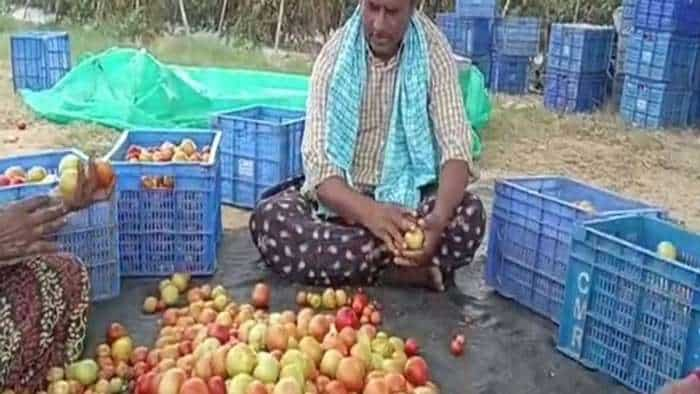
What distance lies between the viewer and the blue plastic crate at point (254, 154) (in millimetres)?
4629

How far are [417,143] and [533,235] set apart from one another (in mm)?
592

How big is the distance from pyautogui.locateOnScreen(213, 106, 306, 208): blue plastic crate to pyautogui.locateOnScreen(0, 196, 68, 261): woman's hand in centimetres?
202

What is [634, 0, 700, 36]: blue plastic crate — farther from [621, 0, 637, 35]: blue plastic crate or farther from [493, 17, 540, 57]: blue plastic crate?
[493, 17, 540, 57]: blue plastic crate

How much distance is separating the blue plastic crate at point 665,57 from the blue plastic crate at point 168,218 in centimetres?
506

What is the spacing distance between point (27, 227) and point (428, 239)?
153cm

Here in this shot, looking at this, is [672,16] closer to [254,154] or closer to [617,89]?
[617,89]

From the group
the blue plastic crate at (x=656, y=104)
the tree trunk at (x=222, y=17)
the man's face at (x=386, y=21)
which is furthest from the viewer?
the tree trunk at (x=222, y=17)

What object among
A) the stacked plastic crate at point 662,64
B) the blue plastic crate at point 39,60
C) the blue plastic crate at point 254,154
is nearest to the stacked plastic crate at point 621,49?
the stacked plastic crate at point 662,64

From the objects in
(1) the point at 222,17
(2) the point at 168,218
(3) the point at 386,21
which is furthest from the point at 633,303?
(1) the point at 222,17

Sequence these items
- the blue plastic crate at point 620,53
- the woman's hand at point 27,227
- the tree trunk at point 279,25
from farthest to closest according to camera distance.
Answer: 1. the tree trunk at point 279,25
2. the blue plastic crate at point 620,53
3. the woman's hand at point 27,227

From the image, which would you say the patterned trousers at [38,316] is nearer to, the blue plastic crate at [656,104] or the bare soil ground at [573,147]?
the bare soil ground at [573,147]

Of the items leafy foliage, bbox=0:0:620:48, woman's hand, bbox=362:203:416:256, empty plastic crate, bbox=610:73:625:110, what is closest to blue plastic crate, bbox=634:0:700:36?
empty plastic crate, bbox=610:73:625:110

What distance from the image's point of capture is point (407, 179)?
382 cm

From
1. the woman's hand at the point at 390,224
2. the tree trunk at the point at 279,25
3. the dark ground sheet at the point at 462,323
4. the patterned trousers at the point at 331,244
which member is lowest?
the dark ground sheet at the point at 462,323
